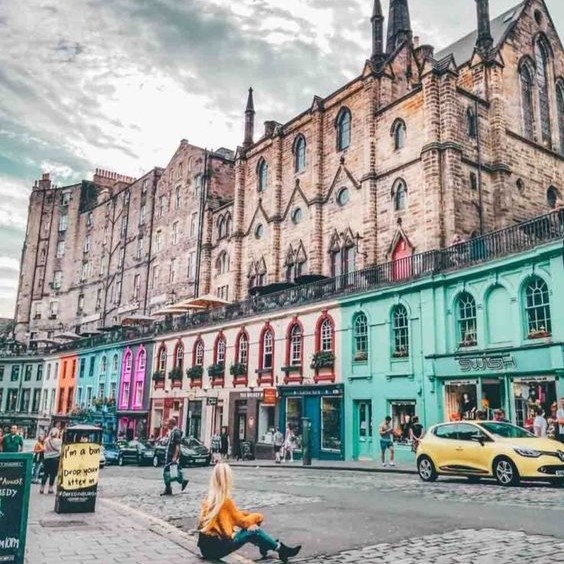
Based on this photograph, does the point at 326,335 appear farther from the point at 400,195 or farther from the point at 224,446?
the point at 400,195

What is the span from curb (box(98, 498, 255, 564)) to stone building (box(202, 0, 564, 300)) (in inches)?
790

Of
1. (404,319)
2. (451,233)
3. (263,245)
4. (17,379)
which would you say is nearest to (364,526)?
(404,319)

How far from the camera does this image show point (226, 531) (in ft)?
21.6

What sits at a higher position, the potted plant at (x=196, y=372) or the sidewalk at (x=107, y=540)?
the potted plant at (x=196, y=372)

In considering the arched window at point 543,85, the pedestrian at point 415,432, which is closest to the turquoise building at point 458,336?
the pedestrian at point 415,432

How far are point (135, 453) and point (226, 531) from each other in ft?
77.2

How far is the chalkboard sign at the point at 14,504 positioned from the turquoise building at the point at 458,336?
53.6 feet

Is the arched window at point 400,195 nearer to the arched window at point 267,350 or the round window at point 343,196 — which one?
the round window at point 343,196

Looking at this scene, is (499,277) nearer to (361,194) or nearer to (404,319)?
(404,319)

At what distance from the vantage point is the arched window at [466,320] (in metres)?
21.5

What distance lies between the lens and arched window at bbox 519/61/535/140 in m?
32.2

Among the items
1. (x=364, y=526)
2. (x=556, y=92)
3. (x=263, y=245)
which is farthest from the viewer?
(x=263, y=245)

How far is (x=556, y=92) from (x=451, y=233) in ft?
47.0

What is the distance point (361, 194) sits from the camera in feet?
107
